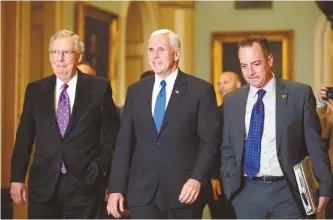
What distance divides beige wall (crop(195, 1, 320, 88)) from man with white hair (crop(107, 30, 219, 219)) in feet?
23.1

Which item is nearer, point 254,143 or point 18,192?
point 254,143

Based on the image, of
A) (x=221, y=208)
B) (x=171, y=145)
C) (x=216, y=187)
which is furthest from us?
(x=221, y=208)

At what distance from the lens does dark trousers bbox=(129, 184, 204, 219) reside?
342 cm

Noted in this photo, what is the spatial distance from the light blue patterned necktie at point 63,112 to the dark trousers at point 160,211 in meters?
0.54

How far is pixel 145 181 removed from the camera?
346 cm

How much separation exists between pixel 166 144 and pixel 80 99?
0.60m

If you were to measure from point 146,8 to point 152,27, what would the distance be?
0.99 ft

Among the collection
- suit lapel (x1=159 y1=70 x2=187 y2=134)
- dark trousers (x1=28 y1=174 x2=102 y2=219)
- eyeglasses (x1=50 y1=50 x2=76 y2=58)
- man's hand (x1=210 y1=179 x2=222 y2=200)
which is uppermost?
eyeglasses (x1=50 y1=50 x2=76 y2=58)

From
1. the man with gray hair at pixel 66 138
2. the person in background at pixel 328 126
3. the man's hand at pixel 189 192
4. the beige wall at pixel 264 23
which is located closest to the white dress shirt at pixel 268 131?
the man's hand at pixel 189 192

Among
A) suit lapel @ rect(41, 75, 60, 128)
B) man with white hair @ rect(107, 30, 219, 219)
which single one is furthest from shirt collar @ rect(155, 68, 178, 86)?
suit lapel @ rect(41, 75, 60, 128)

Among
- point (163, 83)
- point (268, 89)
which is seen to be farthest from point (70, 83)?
point (268, 89)

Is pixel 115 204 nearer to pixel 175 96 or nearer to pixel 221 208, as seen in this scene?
pixel 175 96

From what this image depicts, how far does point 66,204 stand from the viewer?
12.1 ft

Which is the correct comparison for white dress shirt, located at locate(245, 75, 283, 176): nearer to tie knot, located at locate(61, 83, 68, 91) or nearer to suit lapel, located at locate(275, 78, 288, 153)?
suit lapel, located at locate(275, 78, 288, 153)
